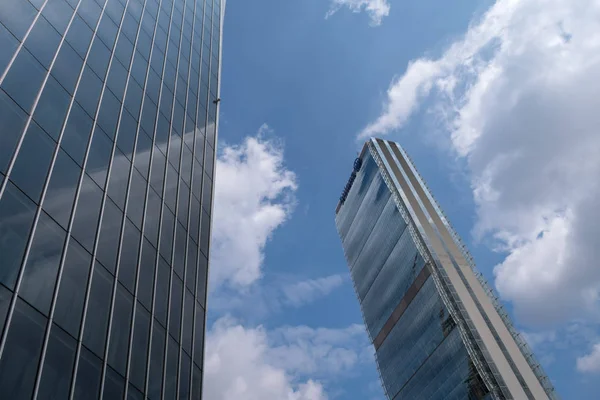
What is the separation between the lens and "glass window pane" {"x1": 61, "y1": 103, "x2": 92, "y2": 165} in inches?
685

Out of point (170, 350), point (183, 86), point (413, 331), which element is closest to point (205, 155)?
point (183, 86)

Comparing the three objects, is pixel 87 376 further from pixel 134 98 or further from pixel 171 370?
pixel 134 98

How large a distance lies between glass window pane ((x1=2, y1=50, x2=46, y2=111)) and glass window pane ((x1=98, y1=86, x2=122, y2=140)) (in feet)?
10.6

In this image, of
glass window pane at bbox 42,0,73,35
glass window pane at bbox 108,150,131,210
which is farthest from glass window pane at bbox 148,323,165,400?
glass window pane at bbox 42,0,73,35

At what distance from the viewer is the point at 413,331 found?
110m

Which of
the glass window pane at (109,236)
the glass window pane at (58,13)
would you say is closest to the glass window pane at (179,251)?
the glass window pane at (109,236)

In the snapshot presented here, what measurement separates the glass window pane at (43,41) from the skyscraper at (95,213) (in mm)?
59

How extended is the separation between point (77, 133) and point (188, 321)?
33.3ft

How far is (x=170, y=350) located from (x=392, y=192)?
10589 centimetres

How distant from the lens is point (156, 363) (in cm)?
1909

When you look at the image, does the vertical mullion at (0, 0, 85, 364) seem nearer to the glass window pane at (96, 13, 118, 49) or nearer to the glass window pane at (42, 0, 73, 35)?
the glass window pane at (42, 0, 73, 35)

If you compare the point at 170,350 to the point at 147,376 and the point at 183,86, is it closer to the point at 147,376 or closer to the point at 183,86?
the point at 147,376

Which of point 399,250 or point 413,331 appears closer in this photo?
point 413,331

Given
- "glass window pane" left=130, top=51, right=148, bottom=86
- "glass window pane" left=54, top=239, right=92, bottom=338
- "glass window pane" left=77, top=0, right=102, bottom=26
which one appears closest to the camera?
"glass window pane" left=54, top=239, right=92, bottom=338
